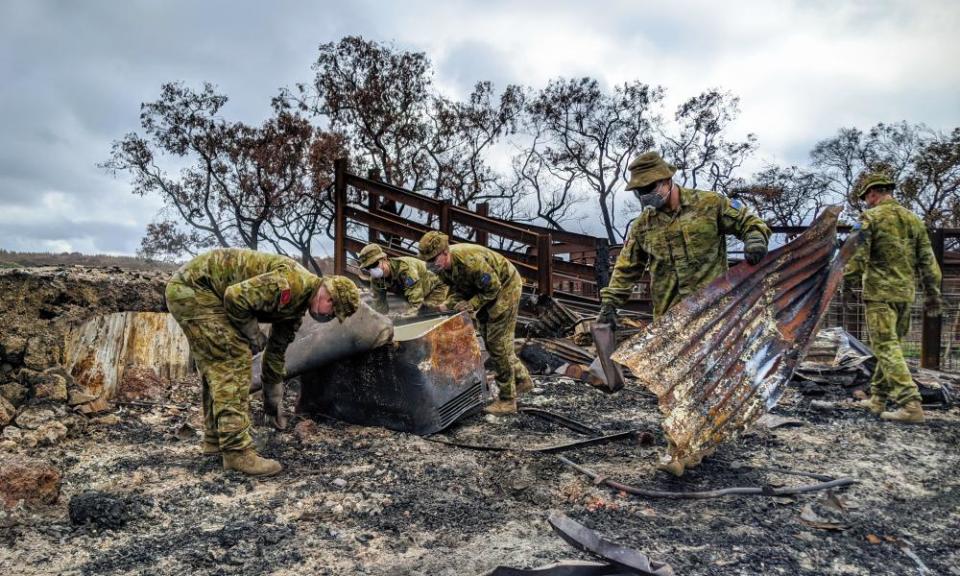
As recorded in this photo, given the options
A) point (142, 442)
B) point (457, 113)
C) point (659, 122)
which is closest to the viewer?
point (142, 442)

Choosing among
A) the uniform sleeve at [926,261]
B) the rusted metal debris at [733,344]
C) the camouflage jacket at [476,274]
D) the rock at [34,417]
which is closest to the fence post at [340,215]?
the camouflage jacket at [476,274]

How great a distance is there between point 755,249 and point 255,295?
2.95 metres

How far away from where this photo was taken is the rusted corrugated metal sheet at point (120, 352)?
471 centimetres

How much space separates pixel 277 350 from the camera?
4145 millimetres

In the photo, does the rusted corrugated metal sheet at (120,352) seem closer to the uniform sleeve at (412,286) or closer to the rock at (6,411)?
the rock at (6,411)

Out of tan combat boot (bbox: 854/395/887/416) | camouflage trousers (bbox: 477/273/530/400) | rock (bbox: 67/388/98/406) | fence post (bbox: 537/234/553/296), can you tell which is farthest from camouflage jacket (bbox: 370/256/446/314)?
tan combat boot (bbox: 854/395/887/416)

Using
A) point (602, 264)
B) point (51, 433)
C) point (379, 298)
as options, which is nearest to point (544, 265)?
point (602, 264)

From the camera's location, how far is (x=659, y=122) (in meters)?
22.1

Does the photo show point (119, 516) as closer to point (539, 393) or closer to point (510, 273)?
point (510, 273)

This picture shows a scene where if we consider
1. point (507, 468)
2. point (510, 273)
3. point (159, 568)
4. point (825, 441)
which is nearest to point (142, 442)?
point (159, 568)

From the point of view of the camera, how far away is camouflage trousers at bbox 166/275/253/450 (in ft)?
11.6

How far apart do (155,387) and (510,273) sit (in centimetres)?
334

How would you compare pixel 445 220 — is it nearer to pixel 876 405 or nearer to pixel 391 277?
pixel 391 277

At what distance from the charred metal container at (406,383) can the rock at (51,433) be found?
1.57 meters
